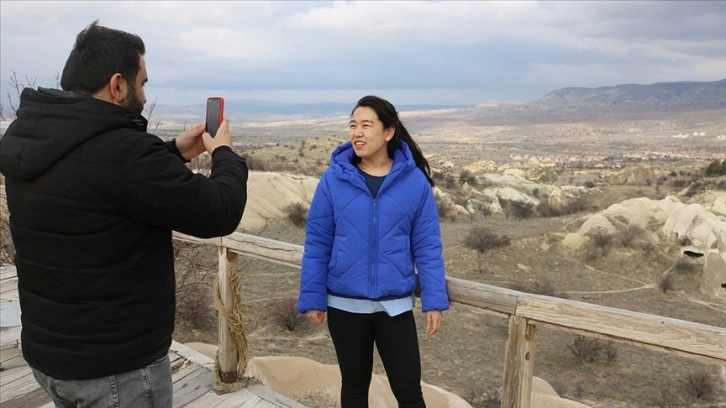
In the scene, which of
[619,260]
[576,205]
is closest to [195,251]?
[619,260]

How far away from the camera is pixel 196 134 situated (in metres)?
2.05

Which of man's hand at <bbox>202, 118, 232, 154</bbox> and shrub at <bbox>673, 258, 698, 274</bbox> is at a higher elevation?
man's hand at <bbox>202, 118, 232, 154</bbox>

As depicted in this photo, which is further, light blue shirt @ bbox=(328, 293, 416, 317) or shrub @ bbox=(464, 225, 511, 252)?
shrub @ bbox=(464, 225, 511, 252)

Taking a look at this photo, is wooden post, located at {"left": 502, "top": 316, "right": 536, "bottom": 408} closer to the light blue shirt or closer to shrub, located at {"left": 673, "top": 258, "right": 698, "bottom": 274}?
the light blue shirt

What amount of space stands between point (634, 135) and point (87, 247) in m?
130

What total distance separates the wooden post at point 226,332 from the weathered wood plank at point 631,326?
1774 millimetres

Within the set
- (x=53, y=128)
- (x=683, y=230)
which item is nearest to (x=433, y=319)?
(x=53, y=128)

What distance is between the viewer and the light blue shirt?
239 cm

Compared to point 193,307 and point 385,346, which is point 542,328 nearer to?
point 193,307

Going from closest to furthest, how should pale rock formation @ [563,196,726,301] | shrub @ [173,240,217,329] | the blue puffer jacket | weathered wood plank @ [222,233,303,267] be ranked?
1. the blue puffer jacket
2. weathered wood plank @ [222,233,303,267]
3. shrub @ [173,240,217,329]
4. pale rock formation @ [563,196,726,301]

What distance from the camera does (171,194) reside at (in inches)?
60.6

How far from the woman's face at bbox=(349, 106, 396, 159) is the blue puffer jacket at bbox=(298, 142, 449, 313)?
0.29 ft

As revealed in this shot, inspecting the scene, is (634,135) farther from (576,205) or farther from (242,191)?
(242,191)

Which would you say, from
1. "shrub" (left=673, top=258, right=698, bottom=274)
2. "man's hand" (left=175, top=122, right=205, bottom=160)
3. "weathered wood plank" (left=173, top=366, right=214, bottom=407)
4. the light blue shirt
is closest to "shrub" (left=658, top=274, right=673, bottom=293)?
"shrub" (left=673, top=258, right=698, bottom=274)
